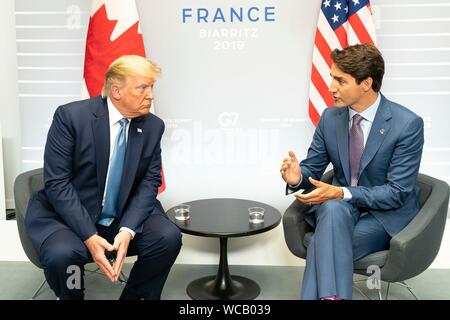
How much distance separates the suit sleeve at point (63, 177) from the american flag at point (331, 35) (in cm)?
162

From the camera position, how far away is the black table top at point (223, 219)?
2.90 metres

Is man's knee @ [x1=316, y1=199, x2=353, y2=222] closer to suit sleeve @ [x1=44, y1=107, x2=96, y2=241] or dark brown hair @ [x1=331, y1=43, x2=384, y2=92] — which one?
dark brown hair @ [x1=331, y1=43, x2=384, y2=92]

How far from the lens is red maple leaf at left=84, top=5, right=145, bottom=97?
3393mm

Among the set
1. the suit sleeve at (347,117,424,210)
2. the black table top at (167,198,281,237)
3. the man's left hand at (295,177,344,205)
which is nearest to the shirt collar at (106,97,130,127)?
the black table top at (167,198,281,237)

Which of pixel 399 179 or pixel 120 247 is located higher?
pixel 399 179

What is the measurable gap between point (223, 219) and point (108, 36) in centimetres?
134

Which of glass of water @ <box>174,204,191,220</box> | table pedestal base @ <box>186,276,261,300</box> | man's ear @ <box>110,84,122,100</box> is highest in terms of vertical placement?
man's ear @ <box>110,84,122,100</box>

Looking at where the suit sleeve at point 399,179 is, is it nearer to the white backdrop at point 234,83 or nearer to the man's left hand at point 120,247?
the white backdrop at point 234,83

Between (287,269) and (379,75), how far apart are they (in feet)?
4.84

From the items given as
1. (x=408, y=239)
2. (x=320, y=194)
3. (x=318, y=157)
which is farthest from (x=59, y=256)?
(x=408, y=239)

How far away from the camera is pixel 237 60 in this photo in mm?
3629

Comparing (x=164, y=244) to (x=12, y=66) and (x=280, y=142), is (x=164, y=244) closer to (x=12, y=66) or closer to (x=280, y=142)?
(x=280, y=142)

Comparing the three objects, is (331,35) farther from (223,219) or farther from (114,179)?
(114,179)

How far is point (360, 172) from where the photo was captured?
2.79 metres
